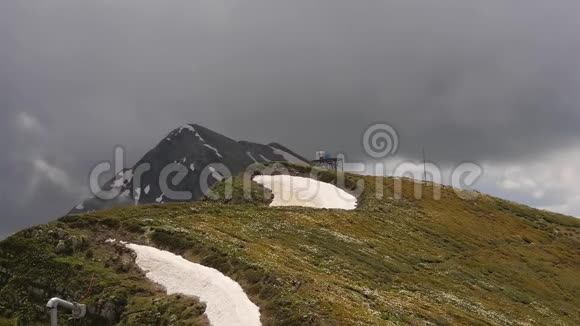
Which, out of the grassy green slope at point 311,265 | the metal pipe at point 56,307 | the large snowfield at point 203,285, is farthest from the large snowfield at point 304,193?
the metal pipe at point 56,307

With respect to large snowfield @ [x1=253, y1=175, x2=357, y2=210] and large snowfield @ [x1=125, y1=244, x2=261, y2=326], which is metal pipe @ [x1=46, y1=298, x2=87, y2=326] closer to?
large snowfield @ [x1=125, y1=244, x2=261, y2=326]

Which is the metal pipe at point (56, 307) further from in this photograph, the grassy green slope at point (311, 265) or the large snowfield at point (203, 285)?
the large snowfield at point (203, 285)

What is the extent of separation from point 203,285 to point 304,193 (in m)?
54.7

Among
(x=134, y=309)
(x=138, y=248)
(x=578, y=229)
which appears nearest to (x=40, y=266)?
(x=138, y=248)

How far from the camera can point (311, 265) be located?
1971 inches

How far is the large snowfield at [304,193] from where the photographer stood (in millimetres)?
88500

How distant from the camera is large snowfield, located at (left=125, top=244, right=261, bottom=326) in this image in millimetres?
35344

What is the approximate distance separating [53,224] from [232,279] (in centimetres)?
2209

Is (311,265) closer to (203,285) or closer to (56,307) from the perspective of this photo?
(203,285)

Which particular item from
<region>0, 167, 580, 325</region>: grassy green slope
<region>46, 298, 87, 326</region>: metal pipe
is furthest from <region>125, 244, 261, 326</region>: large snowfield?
<region>46, 298, 87, 326</region>: metal pipe

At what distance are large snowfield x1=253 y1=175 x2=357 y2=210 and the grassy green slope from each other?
3.31 m

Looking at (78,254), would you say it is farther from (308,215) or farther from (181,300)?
(308,215)

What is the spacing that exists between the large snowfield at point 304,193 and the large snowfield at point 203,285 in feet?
133

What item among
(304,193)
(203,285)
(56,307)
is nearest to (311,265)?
(203,285)
